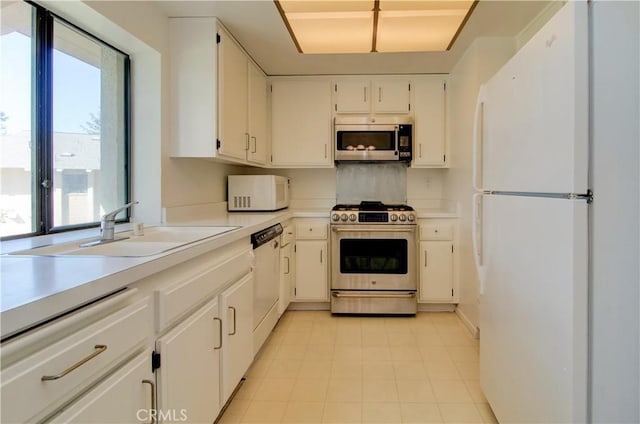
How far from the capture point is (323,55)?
3023 mm

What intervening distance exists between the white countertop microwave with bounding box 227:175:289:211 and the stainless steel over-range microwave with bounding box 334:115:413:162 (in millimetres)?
755

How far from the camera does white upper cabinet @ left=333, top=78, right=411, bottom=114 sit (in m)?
3.54

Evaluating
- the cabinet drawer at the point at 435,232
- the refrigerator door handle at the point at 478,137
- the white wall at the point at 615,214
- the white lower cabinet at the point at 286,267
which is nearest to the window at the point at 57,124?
the white lower cabinet at the point at 286,267

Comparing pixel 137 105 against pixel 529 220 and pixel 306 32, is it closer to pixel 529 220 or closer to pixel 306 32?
pixel 306 32

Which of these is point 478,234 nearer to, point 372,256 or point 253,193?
point 372,256

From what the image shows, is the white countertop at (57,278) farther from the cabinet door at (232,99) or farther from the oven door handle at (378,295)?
the oven door handle at (378,295)

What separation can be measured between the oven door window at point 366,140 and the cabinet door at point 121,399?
107 inches

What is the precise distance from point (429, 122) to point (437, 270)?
1391 millimetres

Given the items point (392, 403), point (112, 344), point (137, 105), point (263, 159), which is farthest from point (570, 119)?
point (263, 159)

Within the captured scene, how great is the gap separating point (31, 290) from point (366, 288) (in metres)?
2.71

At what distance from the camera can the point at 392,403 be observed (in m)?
1.92

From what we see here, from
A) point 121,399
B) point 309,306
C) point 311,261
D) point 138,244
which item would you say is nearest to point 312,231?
point 311,261

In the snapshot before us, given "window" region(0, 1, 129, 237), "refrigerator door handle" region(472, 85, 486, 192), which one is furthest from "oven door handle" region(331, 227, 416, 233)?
"window" region(0, 1, 129, 237)

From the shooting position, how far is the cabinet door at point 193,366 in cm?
120
